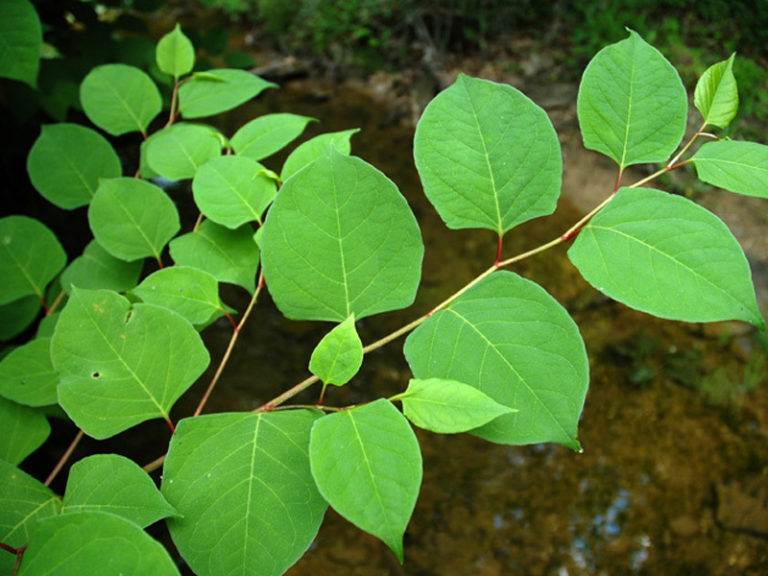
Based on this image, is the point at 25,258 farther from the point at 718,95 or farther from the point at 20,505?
the point at 718,95

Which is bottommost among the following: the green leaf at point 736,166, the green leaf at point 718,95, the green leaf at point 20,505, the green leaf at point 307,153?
the green leaf at point 20,505

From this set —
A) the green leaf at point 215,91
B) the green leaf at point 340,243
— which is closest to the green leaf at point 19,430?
the green leaf at point 340,243

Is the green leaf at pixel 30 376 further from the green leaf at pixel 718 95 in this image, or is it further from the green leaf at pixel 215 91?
the green leaf at pixel 718 95

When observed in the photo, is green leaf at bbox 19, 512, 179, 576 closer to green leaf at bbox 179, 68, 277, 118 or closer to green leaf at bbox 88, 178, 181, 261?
green leaf at bbox 88, 178, 181, 261

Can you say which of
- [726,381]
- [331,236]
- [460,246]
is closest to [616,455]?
[726,381]

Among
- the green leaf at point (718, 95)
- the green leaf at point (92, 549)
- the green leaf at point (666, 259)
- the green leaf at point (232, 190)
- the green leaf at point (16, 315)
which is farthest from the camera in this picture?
the green leaf at point (16, 315)

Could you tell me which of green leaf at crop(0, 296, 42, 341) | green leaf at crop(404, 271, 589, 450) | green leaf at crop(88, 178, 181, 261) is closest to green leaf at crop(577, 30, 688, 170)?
green leaf at crop(404, 271, 589, 450)
